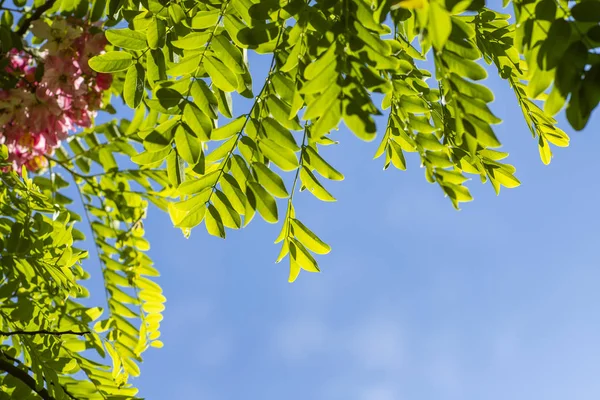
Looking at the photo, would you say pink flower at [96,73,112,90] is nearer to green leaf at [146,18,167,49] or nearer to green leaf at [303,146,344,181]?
green leaf at [146,18,167,49]

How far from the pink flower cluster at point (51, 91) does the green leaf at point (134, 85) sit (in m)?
0.93

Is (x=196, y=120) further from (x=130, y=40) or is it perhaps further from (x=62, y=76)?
(x=62, y=76)

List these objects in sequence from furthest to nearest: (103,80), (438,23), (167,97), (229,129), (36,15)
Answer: (103,80) → (36,15) → (229,129) → (167,97) → (438,23)

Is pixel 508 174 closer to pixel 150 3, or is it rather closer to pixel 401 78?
pixel 401 78

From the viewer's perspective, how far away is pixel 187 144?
3.98ft

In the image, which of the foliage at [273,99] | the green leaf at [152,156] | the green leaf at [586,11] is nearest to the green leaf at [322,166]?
the foliage at [273,99]

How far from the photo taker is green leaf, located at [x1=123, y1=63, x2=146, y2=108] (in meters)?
1.24

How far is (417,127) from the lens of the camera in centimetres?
136

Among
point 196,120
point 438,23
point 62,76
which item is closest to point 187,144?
point 196,120

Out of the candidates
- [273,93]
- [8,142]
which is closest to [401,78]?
[273,93]

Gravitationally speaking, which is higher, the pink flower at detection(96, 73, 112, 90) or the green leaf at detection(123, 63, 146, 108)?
the pink flower at detection(96, 73, 112, 90)

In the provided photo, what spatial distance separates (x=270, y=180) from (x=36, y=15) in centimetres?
133

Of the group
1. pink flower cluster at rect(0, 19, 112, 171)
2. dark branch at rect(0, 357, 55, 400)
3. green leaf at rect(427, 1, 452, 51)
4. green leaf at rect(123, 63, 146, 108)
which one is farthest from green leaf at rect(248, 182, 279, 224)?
pink flower cluster at rect(0, 19, 112, 171)

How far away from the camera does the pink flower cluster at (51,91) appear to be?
2105 mm
